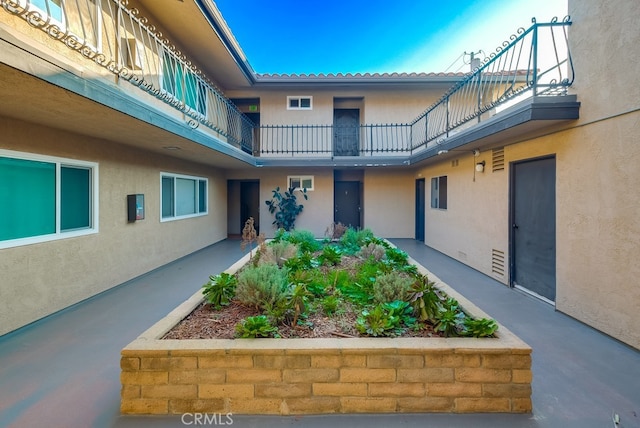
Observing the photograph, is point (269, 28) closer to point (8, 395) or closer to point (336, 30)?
point (336, 30)

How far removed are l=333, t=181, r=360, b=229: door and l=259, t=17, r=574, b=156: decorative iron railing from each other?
123cm

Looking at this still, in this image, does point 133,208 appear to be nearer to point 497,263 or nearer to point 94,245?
point 94,245

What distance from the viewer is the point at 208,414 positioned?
7.59ft

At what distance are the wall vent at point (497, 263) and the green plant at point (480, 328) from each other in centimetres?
388

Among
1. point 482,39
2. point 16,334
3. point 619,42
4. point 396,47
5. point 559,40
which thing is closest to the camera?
point 619,42

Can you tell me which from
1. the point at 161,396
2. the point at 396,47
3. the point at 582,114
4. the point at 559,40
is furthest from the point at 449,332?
the point at 396,47

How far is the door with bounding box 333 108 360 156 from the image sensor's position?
457 inches

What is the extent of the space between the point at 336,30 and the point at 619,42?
10889 mm

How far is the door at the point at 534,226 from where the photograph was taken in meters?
4.68

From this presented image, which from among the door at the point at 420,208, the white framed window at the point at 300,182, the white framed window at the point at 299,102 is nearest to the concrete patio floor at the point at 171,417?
the door at the point at 420,208

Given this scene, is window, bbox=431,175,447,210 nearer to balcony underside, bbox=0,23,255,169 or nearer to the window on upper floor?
balcony underside, bbox=0,23,255,169

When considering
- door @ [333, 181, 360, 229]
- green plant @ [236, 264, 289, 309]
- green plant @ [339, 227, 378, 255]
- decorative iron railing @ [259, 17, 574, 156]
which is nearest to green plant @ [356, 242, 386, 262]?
green plant @ [339, 227, 378, 255]

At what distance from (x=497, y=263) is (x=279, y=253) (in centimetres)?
430
